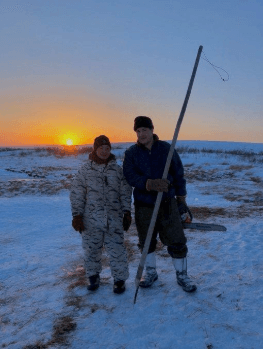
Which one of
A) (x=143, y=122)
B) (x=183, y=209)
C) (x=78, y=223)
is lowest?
(x=78, y=223)

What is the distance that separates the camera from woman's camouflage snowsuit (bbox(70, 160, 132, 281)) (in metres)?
3.54

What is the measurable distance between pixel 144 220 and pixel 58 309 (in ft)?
4.64

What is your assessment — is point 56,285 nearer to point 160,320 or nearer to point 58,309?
point 58,309

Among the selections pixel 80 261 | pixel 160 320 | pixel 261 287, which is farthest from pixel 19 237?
pixel 261 287

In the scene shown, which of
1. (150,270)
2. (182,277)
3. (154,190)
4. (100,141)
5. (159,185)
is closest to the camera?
(159,185)

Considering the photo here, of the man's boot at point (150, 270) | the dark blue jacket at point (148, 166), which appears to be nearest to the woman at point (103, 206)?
the dark blue jacket at point (148, 166)

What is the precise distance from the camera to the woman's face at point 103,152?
352 cm

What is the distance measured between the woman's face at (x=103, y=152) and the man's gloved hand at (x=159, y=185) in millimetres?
663

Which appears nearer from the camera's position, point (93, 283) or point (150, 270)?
point (93, 283)

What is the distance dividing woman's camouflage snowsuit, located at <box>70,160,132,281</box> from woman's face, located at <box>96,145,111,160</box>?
0.10 metres

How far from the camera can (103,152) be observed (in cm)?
353

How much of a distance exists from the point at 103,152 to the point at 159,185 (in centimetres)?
82

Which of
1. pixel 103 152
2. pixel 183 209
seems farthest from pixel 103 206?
pixel 183 209

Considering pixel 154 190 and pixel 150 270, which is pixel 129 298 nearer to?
pixel 150 270
